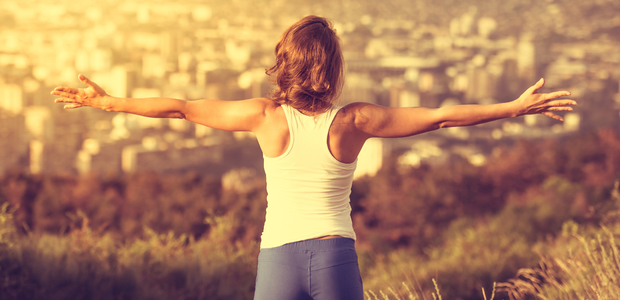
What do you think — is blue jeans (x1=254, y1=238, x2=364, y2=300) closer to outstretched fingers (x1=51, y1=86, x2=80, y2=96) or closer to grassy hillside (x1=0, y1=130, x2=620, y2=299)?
grassy hillside (x1=0, y1=130, x2=620, y2=299)

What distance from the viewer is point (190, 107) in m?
1.57

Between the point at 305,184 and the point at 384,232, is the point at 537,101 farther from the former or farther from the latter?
the point at 384,232

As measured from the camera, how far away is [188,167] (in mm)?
27094

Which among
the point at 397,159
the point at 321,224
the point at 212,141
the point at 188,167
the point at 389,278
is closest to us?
the point at 321,224

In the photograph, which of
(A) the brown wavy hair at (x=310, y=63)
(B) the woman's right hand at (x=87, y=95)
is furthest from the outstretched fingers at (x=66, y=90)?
→ (A) the brown wavy hair at (x=310, y=63)

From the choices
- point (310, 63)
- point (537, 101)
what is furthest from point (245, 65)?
point (310, 63)

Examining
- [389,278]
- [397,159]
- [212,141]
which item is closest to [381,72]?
[212,141]

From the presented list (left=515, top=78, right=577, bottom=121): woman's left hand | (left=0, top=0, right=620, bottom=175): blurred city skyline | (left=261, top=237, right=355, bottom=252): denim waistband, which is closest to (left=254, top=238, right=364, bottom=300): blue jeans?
(left=261, top=237, right=355, bottom=252): denim waistband

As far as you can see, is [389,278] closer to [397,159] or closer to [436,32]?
[397,159]

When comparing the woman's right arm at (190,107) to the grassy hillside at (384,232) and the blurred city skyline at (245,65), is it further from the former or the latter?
the blurred city skyline at (245,65)

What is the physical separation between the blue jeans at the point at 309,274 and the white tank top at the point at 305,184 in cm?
3

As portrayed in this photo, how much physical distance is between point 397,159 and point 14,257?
8713 millimetres

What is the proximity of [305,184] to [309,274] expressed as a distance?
226mm

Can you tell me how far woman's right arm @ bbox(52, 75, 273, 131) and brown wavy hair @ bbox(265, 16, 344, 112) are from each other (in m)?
0.09
